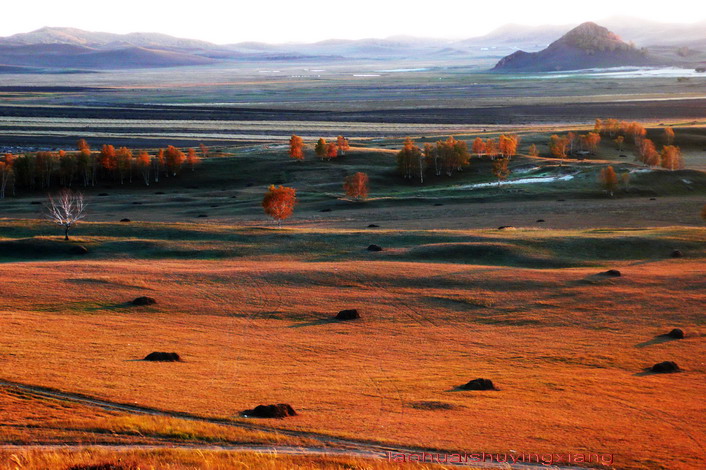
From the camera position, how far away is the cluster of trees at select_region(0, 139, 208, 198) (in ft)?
399

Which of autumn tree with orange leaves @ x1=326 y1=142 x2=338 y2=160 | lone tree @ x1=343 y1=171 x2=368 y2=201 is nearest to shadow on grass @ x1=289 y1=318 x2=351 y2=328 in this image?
lone tree @ x1=343 y1=171 x2=368 y2=201

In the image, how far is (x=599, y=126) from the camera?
6683 inches

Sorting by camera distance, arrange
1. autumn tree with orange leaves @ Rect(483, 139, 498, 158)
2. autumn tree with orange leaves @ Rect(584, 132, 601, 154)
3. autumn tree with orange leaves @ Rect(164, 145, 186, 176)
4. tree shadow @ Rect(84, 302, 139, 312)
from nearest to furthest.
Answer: tree shadow @ Rect(84, 302, 139, 312)
autumn tree with orange leaves @ Rect(164, 145, 186, 176)
autumn tree with orange leaves @ Rect(483, 139, 498, 158)
autumn tree with orange leaves @ Rect(584, 132, 601, 154)

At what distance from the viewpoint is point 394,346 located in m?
41.5

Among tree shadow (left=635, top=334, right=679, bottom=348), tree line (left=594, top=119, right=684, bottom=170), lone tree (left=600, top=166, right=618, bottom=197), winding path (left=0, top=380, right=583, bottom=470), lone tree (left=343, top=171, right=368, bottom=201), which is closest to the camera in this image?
winding path (left=0, top=380, right=583, bottom=470)

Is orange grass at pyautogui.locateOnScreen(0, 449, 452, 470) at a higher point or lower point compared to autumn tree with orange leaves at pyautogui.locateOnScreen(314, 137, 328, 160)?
lower

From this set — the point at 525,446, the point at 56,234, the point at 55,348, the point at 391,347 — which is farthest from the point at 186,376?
the point at 56,234

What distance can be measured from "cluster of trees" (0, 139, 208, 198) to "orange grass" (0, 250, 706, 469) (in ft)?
223

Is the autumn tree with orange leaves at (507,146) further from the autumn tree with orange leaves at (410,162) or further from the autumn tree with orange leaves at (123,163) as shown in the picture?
the autumn tree with orange leaves at (123,163)

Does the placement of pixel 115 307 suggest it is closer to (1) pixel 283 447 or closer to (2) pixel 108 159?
(1) pixel 283 447

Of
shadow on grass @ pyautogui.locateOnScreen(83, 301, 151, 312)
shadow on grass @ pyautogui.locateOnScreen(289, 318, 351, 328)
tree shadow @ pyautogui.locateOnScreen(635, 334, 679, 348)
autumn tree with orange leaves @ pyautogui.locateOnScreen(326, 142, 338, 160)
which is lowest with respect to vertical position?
tree shadow @ pyautogui.locateOnScreen(635, 334, 679, 348)

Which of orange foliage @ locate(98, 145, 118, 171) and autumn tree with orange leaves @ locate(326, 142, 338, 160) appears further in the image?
autumn tree with orange leaves @ locate(326, 142, 338, 160)

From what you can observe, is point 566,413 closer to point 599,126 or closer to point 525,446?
point 525,446

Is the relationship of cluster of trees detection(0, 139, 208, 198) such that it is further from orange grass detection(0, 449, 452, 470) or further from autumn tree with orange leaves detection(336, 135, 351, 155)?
orange grass detection(0, 449, 452, 470)
